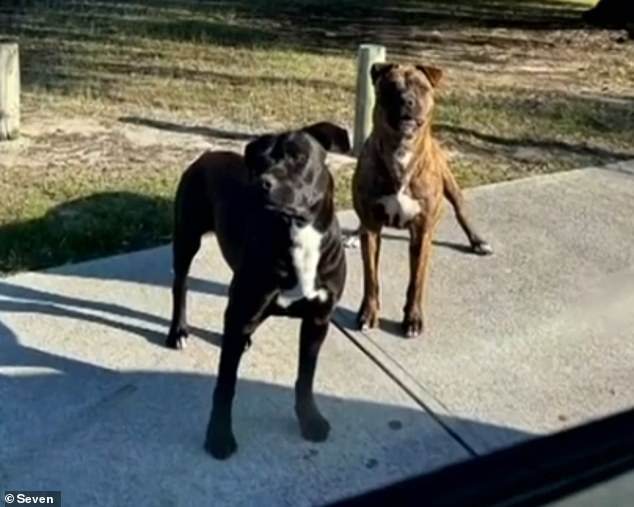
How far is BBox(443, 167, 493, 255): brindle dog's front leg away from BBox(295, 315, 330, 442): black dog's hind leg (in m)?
1.51

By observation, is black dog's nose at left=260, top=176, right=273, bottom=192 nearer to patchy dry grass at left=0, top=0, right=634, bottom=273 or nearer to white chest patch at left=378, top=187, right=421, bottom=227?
white chest patch at left=378, top=187, right=421, bottom=227

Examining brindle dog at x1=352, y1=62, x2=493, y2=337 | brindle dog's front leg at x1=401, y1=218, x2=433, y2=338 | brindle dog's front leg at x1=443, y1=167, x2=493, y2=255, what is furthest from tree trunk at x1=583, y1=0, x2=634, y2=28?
brindle dog's front leg at x1=401, y1=218, x2=433, y2=338

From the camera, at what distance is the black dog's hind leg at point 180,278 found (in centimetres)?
373

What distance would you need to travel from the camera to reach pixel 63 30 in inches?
409

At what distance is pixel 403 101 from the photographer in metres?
3.74

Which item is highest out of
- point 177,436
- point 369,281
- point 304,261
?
point 304,261

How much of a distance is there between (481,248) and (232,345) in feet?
6.43

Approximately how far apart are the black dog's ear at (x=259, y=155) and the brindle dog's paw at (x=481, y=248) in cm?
204

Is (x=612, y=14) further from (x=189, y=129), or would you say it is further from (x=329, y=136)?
(x=329, y=136)

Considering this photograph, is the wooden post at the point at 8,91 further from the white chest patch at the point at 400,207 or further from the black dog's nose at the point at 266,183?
the black dog's nose at the point at 266,183

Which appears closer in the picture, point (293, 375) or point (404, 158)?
point (293, 375)

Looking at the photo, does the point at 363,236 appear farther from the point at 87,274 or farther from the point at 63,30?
the point at 63,30

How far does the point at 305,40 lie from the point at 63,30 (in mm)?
2280

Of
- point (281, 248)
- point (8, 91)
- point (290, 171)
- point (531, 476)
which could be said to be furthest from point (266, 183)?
point (8, 91)
